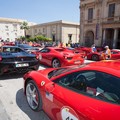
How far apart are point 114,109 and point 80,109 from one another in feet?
1.53

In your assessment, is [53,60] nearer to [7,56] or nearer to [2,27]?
[7,56]

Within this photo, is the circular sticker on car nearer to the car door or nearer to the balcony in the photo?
the car door

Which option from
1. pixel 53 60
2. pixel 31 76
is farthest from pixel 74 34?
pixel 31 76

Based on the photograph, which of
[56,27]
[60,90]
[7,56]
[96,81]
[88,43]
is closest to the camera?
[96,81]

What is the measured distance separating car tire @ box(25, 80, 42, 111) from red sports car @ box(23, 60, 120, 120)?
2 centimetres

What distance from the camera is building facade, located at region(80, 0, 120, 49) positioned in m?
23.1

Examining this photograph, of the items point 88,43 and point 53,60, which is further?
point 88,43

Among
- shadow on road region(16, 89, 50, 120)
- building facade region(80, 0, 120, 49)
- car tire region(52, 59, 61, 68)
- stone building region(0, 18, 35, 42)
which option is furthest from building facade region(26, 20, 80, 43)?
shadow on road region(16, 89, 50, 120)

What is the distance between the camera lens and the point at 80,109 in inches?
81.7

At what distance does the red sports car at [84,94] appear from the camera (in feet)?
6.32

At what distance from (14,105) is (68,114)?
1952 mm

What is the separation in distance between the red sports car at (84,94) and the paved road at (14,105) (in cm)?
26

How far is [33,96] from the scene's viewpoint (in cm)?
344

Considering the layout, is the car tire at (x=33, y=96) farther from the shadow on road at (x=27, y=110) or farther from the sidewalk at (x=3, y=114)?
the sidewalk at (x=3, y=114)
